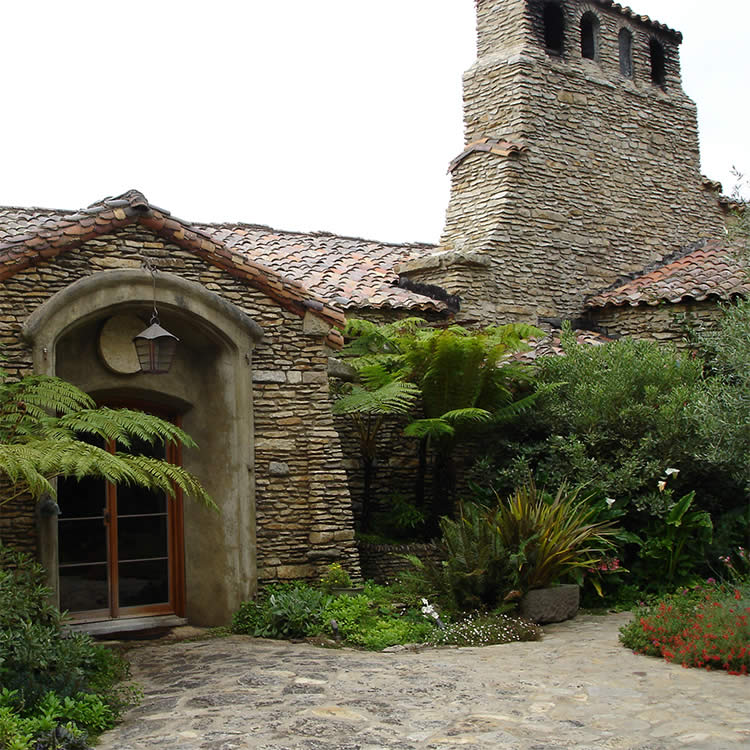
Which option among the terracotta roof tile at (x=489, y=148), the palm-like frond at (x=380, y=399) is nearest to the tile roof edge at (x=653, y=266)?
the terracotta roof tile at (x=489, y=148)

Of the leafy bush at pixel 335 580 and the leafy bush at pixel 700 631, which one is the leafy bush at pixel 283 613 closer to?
the leafy bush at pixel 335 580

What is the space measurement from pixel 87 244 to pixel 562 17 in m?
11.1

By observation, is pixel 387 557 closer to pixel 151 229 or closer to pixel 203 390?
pixel 203 390

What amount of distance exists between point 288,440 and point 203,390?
110cm

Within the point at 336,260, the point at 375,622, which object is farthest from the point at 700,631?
the point at 336,260

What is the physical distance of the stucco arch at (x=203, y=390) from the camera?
10.2 m

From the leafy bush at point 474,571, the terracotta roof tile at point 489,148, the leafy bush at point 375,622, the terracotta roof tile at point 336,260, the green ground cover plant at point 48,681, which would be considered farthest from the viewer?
the terracotta roof tile at point 489,148

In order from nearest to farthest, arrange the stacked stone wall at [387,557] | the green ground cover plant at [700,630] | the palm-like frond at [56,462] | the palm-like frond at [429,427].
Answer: the palm-like frond at [56,462], the green ground cover plant at [700,630], the stacked stone wall at [387,557], the palm-like frond at [429,427]

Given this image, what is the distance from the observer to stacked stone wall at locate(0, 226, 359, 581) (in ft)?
34.9

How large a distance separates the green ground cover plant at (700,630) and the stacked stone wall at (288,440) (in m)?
3.22

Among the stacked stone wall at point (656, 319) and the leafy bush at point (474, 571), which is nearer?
the leafy bush at point (474, 571)

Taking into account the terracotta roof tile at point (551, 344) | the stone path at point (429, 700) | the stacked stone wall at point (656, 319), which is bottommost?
the stone path at point (429, 700)

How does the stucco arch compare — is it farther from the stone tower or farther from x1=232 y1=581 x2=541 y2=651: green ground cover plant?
the stone tower

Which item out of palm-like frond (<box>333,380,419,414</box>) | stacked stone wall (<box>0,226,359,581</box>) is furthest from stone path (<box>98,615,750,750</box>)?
palm-like frond (<box>333,380,419,414</box>)
